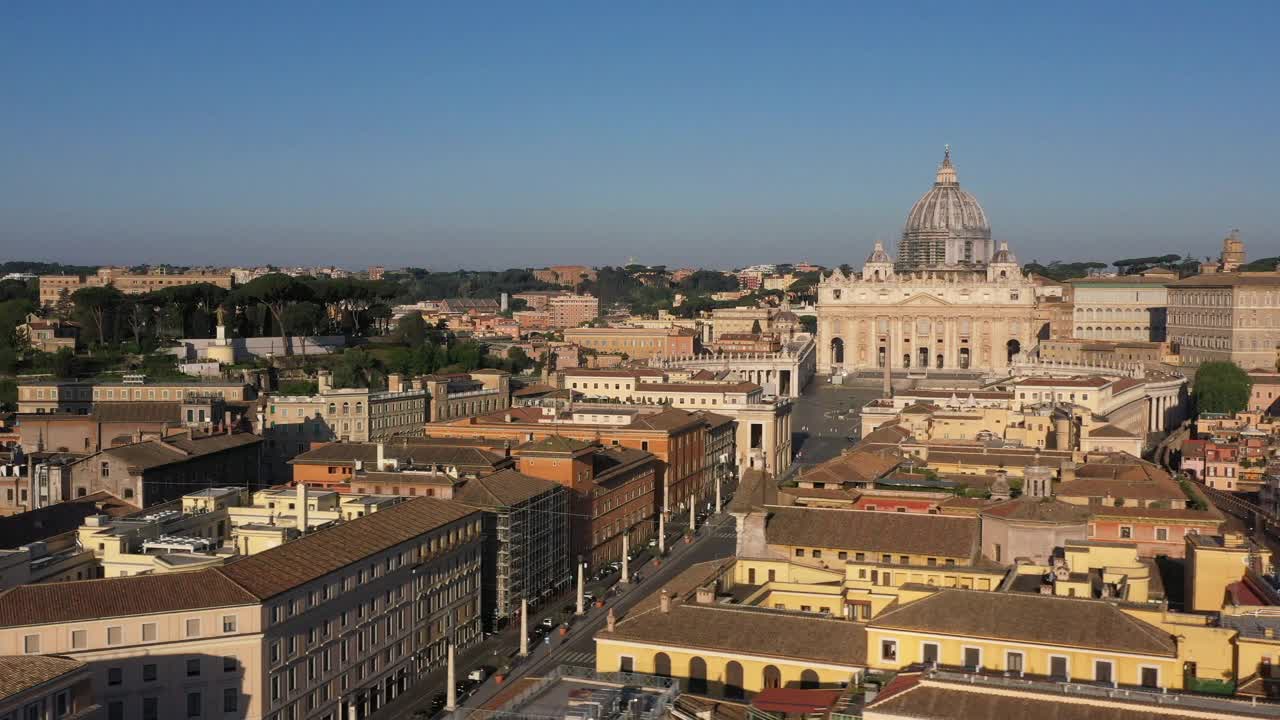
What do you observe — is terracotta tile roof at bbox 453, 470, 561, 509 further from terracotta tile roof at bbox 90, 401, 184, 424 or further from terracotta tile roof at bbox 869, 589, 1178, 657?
terracotta tile roof at bbox 90, 401, 184, 424

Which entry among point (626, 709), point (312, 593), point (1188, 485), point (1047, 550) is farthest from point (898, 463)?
point (626, 709)

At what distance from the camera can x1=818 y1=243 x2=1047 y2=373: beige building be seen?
8806 cm

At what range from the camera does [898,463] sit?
34469 millimetres

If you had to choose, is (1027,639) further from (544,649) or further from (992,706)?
(544,649)

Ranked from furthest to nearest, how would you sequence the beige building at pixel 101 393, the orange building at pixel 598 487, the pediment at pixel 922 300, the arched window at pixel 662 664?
the pediment at pixel 922 300 → the beige building at pixel 101 393 → the orange building at pixel 598 487 → the arched window at pixel 662 664

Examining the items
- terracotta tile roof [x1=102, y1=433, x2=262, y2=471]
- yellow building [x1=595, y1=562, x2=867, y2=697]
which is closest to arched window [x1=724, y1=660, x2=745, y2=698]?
yellow building [x1=595, y1=562, x2=867, y2=697]

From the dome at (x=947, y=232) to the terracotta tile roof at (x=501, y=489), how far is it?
7402 centimetres

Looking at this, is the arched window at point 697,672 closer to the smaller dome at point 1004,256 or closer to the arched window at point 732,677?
the arched window at point 732,677

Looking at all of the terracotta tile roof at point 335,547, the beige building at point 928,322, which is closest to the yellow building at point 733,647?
the terracotta tile roof at point 335,547

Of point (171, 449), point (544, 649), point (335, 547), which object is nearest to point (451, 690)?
point (335, 547)

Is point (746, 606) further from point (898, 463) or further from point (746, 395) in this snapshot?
point (746, 395)

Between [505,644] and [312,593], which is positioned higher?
[312,593]

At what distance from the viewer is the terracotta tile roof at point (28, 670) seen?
16.3 meters

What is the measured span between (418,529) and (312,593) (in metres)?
3.74
